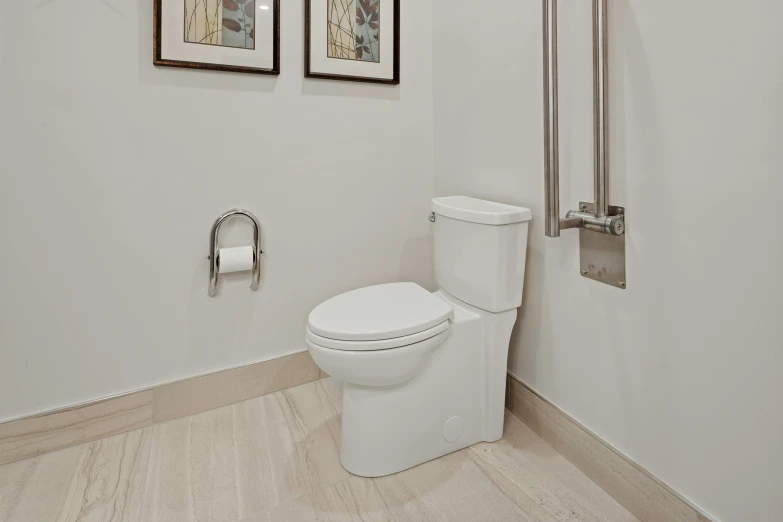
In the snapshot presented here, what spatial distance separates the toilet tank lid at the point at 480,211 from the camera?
48.7 inches

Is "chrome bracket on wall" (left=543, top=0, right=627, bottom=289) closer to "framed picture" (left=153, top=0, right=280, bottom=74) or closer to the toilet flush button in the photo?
the toilet flush button

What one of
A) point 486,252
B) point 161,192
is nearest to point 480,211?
point 486,252

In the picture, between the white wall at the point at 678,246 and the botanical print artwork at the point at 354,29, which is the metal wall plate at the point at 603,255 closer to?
the white wall at the point at 678,246

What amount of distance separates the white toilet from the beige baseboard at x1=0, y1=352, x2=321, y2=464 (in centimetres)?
49

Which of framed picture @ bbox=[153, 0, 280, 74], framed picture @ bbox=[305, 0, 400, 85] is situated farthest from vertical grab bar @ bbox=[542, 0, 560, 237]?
framed picture @ bbox=[153, 0, 280, 74]

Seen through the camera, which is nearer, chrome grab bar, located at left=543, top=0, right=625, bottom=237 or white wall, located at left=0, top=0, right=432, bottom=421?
chrome grab bar, located at left=543, top=0, right=625, bottom=237

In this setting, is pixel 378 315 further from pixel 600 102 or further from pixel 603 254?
pixel 600 102

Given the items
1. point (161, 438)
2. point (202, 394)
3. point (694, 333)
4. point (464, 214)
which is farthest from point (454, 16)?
point (161, 438)

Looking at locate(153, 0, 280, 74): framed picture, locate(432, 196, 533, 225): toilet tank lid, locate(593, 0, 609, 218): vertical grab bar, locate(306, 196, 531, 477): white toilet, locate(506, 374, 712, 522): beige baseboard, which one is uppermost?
locate(153, 0, 280, 74): framed picture

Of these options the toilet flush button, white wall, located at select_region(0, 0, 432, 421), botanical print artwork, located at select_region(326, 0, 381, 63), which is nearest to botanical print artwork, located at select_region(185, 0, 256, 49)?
white wall, located at select_region(0, 0, 432, 421)

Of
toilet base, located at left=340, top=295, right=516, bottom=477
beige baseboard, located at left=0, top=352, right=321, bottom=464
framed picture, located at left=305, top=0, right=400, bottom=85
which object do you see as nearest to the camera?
toilet base, located at left=340, top=295, right=516, bottom=477

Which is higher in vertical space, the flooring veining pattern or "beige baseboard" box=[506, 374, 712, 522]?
"beige baseboard" box=[506, 374, 712, 522]

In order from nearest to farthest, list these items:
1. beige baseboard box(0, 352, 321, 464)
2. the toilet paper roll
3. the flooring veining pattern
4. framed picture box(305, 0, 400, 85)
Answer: the flooring veining pattern, beige baseboard box(0, 352, 321, 464), the toilet paper roll, framed picture box(305, 0, 400, 85)

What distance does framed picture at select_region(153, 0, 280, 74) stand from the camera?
4.47 ft
